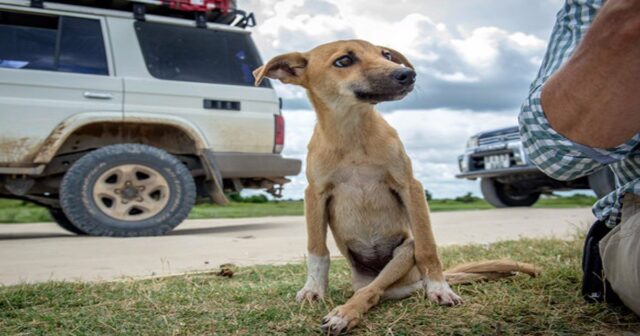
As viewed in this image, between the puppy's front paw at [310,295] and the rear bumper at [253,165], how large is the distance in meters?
4.16

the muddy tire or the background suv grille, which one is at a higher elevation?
the background suv grille

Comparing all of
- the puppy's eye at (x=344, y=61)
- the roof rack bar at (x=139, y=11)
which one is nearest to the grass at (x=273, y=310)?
the puppy's eye at (x=344, y=61)

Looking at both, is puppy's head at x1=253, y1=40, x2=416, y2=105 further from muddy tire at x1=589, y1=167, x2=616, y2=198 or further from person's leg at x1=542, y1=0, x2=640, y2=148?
muddy tire at x1=589, y1=167, x2=616, y2=198

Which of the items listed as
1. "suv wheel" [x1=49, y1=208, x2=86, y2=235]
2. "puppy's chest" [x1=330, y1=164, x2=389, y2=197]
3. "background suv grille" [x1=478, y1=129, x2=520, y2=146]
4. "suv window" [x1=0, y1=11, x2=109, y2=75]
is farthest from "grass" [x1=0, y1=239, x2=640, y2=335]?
"background suv grille" [x1=478, y1=129, x2=520, y2=146]

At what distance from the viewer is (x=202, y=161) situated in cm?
647

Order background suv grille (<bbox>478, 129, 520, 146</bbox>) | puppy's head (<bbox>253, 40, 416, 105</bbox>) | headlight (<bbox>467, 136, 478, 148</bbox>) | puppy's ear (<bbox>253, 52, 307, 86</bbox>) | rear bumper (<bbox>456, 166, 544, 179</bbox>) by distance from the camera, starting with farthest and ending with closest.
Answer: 1. headlight (<bbox>467, 136, 478, 148</bbox>)
2. background suv grille (<bbox>478, 129, 520, 146</bbox>)
3. rear bumper (<bbox>456, 166, 544, 179</bbox>)
4. puppy's ear (<bbox>253, 52, 307, 86</bbox>)
5. puppy's head (<bbox>253, 40, 416, 105</bbox>)

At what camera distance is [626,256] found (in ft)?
6.27

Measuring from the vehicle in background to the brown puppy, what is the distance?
5495mm

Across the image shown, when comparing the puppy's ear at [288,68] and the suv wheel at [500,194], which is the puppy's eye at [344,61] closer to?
the puppy's ear at [288,68]

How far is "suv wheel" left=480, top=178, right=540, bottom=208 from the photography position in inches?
383

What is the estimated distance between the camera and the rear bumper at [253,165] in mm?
6512

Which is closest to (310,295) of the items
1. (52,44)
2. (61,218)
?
(52,44)

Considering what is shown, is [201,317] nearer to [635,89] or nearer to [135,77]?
[635,89]

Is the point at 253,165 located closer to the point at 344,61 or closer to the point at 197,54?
the point at 197,54
